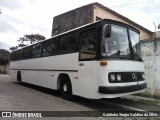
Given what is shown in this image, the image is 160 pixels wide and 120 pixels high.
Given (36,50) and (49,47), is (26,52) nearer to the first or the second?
(36,50)

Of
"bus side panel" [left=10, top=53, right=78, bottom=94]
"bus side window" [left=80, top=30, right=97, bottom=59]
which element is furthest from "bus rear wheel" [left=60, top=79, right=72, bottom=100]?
"bus side window" [left=80, top=30, right=97, bottom=59]

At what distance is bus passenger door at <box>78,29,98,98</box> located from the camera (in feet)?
25.8

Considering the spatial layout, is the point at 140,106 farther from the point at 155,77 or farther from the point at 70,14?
the point at 70,14

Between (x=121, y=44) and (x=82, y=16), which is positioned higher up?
(x=82, y=16)

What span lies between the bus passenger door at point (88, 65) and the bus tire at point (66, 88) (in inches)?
45.9

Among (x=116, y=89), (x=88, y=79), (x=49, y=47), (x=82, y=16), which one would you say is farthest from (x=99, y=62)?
(x=82, y=16)

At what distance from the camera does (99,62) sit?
24.9 ft

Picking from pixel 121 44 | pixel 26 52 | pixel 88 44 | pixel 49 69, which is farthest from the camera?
pixel 26 52

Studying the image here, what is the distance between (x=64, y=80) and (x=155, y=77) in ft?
13.3

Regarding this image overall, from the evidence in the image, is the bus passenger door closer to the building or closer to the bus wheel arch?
the bus wheel arch

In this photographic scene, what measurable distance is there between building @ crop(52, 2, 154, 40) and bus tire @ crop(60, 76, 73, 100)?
356 inches

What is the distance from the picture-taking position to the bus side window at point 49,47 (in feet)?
37.1

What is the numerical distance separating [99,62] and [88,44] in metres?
1.08

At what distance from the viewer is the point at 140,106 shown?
8.65 meters
